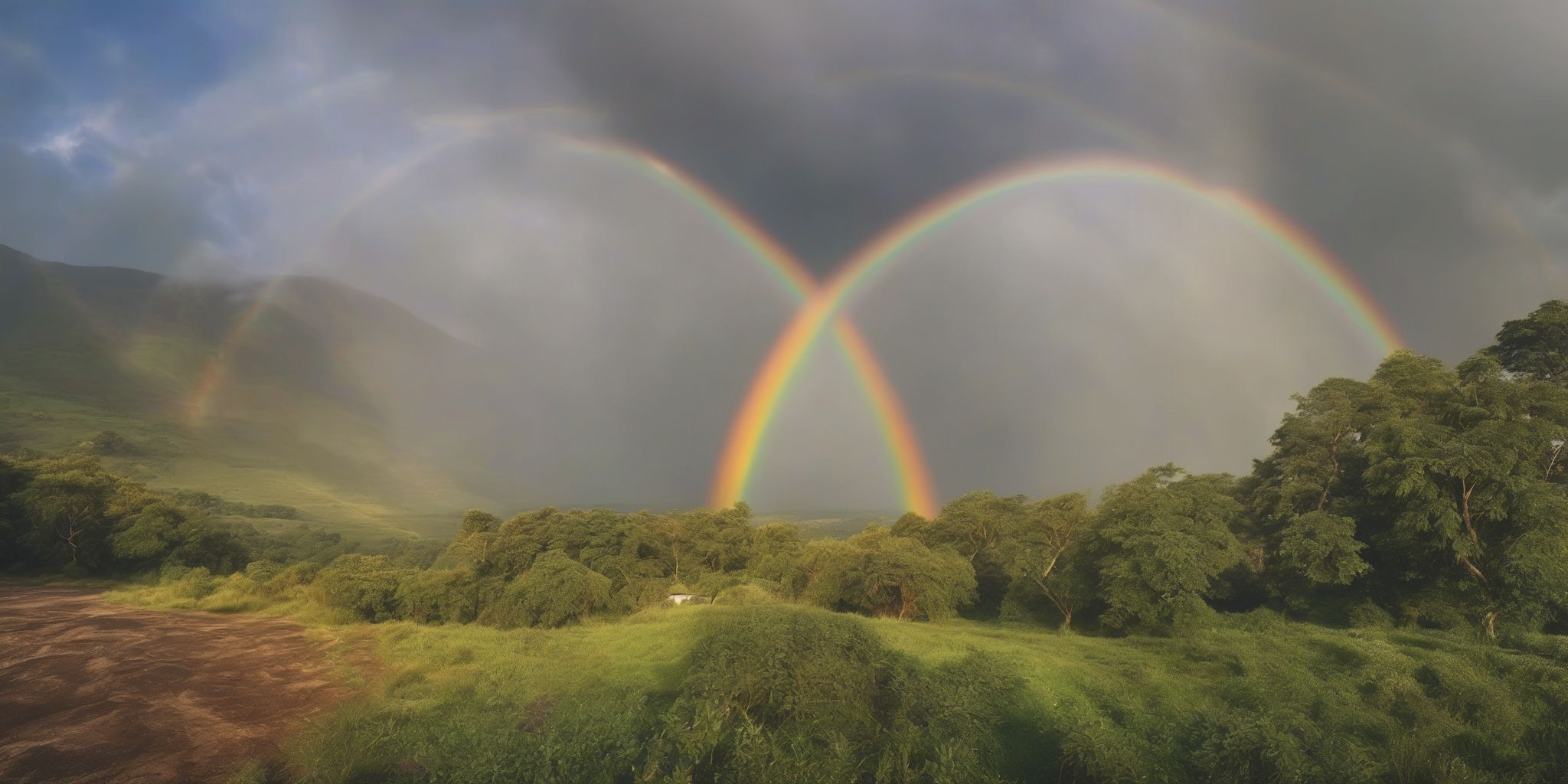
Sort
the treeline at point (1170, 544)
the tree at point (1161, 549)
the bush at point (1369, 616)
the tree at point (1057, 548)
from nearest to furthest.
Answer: the treeline at point (1170, 544) → the bush at point (1369, 616) → the tree at point (1161, 549) → the tree at point (1057, 548)

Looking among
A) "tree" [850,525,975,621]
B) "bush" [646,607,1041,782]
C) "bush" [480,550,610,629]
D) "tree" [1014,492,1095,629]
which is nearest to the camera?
"bush" [646,607,1041,782]

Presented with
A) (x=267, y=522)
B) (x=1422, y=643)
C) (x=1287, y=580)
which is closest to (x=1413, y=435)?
(x=1422, y=643)

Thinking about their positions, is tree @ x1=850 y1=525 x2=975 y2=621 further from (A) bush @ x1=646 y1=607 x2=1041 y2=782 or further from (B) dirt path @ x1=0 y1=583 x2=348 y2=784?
(B) dirt path @ x1=0 y1=583 x2=348 y2=784

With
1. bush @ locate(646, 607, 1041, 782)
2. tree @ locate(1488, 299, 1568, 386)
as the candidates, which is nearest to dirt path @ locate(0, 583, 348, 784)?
bush @ locate(646, 607, 1041, 782)

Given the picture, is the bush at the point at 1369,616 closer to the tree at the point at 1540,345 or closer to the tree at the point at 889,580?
the tree at the point at 1540,345

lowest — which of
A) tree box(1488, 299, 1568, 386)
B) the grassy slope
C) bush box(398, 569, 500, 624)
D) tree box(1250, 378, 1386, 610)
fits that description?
bush box(398, 569, 500, 624)

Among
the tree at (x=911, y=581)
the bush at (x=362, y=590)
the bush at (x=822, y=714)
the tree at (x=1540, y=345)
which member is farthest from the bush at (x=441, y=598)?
the tree at (x=1540, y=345)
